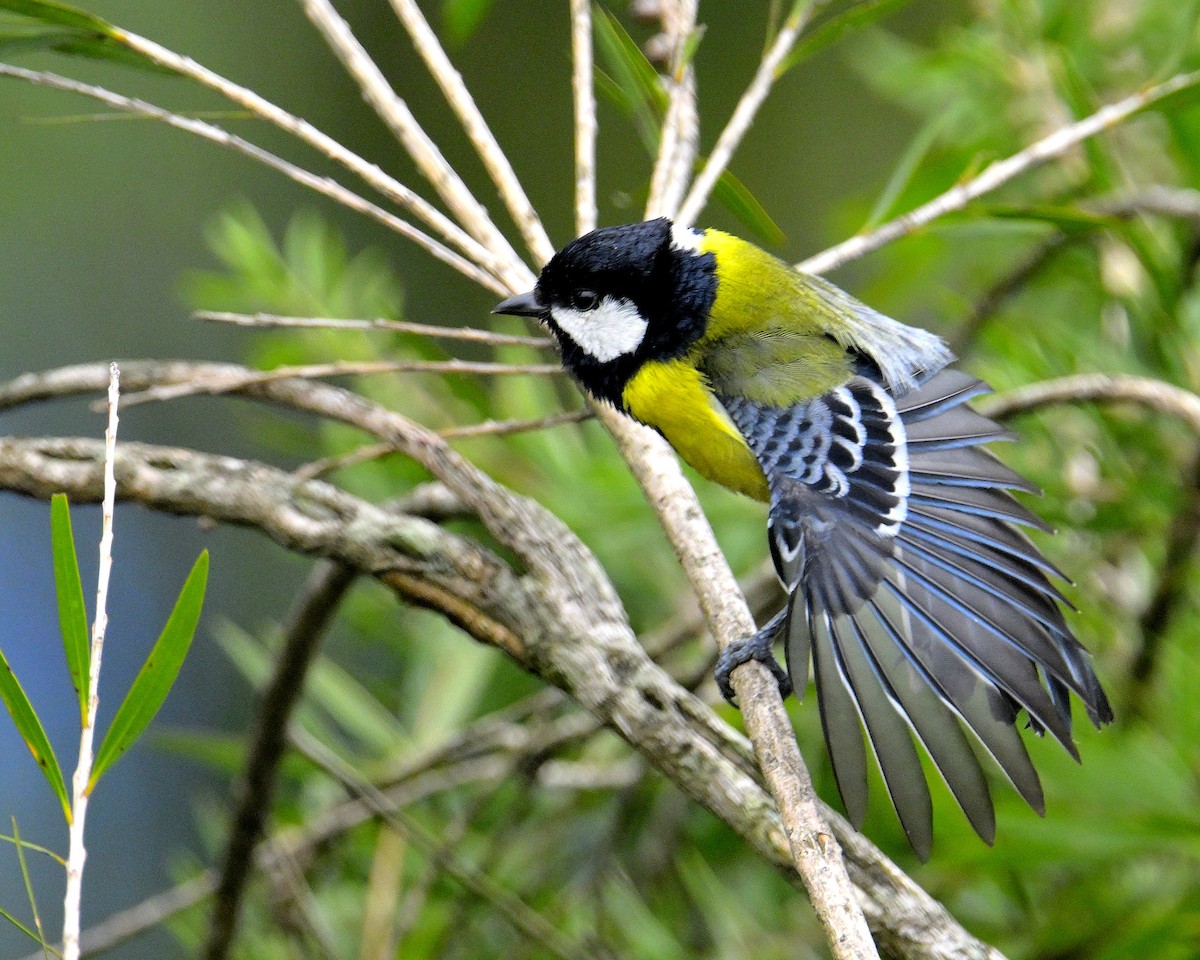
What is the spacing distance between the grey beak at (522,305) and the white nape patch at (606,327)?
5 centimetres

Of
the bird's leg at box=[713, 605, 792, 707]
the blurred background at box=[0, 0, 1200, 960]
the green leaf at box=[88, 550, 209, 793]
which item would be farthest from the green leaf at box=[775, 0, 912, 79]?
the green leaf at box=[88, 550, 209, 793]

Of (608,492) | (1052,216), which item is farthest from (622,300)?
(1052,216)

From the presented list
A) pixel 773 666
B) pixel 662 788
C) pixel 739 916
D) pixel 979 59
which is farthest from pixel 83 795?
pixel 979 59

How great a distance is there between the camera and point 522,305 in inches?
42.8

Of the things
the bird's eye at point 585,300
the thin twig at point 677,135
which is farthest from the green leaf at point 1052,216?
the bird's eye at point 585,300

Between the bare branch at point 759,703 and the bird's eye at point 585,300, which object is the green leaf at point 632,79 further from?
the bare branch at point 759,703

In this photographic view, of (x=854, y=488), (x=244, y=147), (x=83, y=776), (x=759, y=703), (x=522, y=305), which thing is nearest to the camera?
(x=83, y=776)

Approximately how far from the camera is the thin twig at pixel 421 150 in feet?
3.18

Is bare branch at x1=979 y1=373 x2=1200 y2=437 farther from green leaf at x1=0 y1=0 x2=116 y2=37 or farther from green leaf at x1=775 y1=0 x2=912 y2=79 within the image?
green leaf at x1=0 y1=0 x2=116 y2=37

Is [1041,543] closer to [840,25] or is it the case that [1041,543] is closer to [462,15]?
[840,25]

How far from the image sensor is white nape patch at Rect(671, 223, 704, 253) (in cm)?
116

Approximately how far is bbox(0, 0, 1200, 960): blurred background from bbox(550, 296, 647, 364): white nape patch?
11 cm

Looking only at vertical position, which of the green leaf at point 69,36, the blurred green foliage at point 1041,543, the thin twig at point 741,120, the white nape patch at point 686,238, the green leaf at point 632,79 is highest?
the green leaf at point 69,36

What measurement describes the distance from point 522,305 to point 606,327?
155mm
